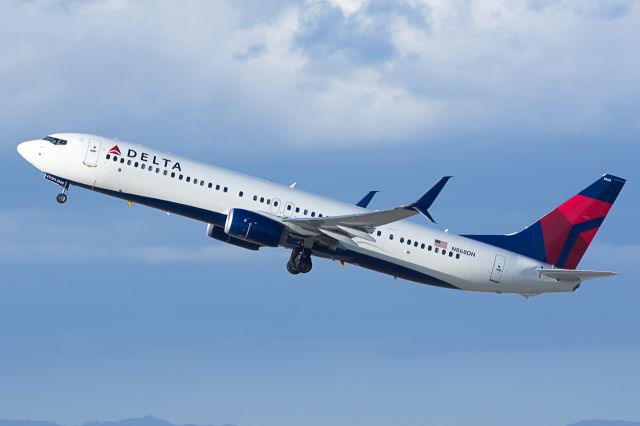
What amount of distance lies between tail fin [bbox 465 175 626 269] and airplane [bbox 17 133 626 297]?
0.70 m

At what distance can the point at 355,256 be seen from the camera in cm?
6712

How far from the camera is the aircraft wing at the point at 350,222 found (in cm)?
6097

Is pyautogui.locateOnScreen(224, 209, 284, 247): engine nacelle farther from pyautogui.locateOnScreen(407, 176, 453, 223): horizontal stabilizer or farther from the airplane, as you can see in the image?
pyautogui.locateOnScreen(407, 176, 453, 223): horizontal stabilizer

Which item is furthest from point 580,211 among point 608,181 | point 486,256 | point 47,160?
point 47,160

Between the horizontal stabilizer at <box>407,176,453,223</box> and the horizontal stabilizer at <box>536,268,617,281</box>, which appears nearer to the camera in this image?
the horizontal stabilizer at <box>407,176,453,223</box>

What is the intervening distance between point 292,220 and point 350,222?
3.13 m

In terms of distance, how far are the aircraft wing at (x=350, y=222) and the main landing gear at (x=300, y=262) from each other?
1.52 m

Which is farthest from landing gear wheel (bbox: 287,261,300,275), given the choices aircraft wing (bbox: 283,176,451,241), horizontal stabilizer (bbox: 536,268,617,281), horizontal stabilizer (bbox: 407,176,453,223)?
horizontal stabilizer (bbox: 536,268,617,281)

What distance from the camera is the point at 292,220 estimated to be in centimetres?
6438

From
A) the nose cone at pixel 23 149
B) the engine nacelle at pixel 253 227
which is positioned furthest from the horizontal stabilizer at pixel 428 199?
the nose cone at pixel 23 149

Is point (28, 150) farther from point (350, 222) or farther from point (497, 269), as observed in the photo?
point (497, 269)

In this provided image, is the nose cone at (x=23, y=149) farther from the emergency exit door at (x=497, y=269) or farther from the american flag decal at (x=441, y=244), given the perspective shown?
the emergency exit door at (x=497, y=269)

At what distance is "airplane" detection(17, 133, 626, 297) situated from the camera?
211ft

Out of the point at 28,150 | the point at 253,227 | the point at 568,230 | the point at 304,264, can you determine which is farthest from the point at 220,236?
the point at 568,230
